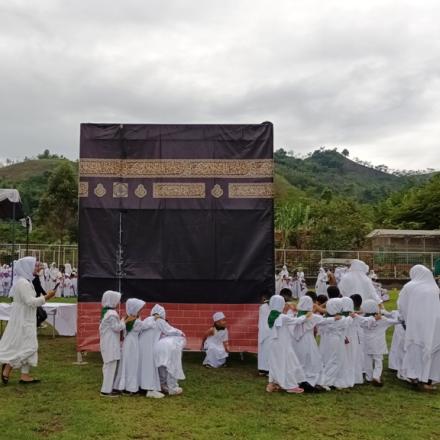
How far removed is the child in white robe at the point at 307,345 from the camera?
22.4 feet

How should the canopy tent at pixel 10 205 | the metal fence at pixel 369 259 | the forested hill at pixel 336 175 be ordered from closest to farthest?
1. the canopy tent at pixel 10 205
2. the metal fence at pixel 369 259
3. the forested hill at pixel 336 175

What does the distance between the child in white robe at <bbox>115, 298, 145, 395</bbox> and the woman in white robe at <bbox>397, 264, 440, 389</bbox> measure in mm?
3415

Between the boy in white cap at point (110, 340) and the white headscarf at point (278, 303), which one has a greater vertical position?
the white headscarf at point (278, 303)

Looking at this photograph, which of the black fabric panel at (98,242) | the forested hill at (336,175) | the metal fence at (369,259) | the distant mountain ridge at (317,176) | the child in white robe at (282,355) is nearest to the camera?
Answer: the child in white robe at (282,355)

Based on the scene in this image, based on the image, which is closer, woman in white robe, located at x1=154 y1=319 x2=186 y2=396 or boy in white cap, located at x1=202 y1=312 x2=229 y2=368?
woman in white robe, located at x1=154 y1=319 x2=186 y2=396

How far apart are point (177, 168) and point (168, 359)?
3086 mm

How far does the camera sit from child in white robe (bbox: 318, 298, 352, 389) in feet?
22.6

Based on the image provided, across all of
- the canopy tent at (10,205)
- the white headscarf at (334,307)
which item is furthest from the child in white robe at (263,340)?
the canopy tent at (10,205)

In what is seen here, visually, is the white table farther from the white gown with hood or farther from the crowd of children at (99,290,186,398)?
the crowd of children at (99,290,186,398)

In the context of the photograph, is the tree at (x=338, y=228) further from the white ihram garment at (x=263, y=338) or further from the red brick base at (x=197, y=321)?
the white ihram garment at (x=263, y=338)

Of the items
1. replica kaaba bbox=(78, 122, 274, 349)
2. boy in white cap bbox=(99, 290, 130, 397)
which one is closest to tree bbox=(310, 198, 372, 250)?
replica kaaba bbox=(78, 122, 274, 349)

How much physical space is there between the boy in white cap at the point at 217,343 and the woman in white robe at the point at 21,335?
2.42 m

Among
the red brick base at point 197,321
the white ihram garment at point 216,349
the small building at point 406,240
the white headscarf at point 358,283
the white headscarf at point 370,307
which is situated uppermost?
the small building at point 406,240

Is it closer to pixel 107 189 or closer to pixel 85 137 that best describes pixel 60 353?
pixel 107 189
